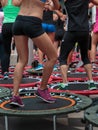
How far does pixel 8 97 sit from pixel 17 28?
1.01m

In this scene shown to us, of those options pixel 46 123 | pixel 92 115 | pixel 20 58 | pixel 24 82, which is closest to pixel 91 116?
pixel 92 115

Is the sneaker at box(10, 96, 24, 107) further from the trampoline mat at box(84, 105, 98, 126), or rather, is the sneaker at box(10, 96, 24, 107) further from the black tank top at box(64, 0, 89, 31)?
the black tank top at box(64, 0, 89, 31)

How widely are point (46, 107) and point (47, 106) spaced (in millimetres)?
52

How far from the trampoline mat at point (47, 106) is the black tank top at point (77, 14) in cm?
89

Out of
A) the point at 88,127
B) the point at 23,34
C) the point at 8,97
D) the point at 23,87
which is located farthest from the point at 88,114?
the point at 23,87

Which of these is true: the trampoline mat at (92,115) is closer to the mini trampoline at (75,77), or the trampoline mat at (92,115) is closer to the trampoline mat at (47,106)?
the trampoline mat at (47,106)

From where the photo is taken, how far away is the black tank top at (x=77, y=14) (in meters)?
4.58

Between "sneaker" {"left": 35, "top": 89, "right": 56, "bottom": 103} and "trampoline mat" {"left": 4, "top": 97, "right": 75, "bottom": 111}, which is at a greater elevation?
"sneaker" {"left": 35, "top": 89, "right": 56, "bottom": 103}

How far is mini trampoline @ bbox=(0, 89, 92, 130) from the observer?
3431 mm

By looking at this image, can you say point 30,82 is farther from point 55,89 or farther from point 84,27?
point 84,27

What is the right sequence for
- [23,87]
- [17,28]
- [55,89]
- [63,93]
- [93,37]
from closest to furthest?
[17,28] < [63,93] < [55,89] < [23,87] < [93,37]

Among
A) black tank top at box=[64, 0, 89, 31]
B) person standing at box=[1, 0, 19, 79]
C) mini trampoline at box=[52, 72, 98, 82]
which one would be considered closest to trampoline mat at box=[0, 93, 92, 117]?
black tank top at box=[64, 0, 89, 31]

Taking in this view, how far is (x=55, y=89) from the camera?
486 cm

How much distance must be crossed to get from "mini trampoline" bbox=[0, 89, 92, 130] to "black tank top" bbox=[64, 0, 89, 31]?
2.87 ft
